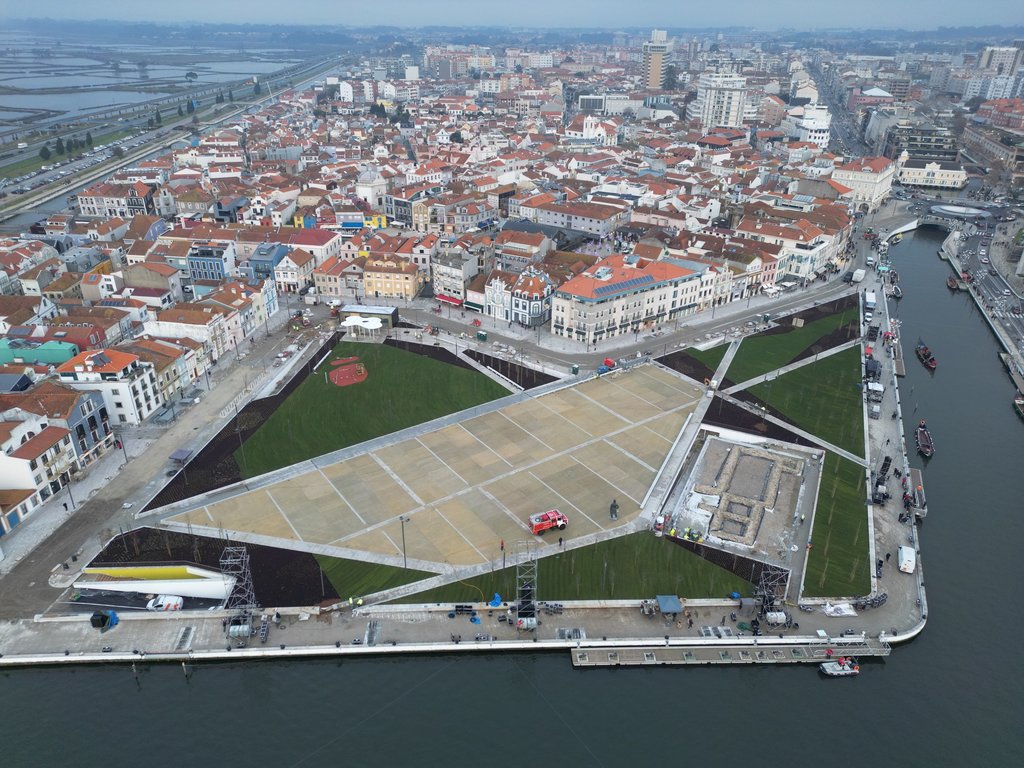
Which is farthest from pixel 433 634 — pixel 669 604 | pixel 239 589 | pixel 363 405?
pixel 363 405

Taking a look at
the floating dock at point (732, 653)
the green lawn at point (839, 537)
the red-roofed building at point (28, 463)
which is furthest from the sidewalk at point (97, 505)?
the green lawn at point (839, 537)

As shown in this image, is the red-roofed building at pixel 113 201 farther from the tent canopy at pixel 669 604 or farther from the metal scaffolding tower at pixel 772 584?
the metal scaffolding tower at pixel 772 584

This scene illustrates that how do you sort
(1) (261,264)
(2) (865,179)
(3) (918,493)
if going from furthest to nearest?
(2) (865,179) → (1) (261,264) → (3) (918,493)

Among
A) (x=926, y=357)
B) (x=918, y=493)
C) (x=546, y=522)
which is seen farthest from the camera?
(x=926, y=357)

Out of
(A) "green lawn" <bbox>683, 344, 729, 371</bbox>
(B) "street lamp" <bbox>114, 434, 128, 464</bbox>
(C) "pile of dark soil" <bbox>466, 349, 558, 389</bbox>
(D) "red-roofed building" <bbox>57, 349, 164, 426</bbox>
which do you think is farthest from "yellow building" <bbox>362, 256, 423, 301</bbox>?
(B) "street lamp" <bbox>114, 434, 128, 464</bbox>

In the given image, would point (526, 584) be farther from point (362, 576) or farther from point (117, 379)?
point (117, 379)

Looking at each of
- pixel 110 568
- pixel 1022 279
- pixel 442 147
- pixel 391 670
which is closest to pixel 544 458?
pixel 391 670

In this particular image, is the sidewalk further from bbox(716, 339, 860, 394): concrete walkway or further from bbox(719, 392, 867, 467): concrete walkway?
bbox(716, 339, 860, 394): concrete walkway

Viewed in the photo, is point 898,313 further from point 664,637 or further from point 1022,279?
point 664,637
